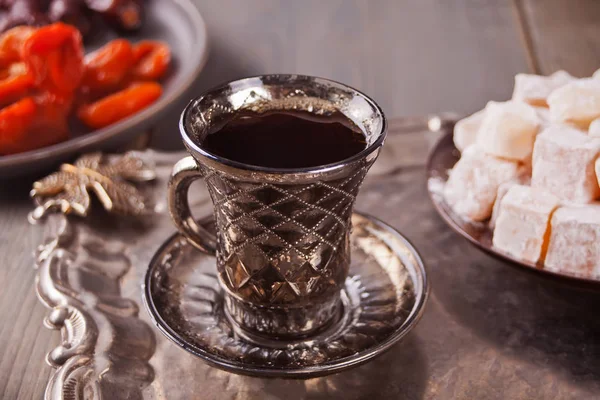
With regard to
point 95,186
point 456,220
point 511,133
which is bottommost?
point 95,186

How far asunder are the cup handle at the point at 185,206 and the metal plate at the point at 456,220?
34cm

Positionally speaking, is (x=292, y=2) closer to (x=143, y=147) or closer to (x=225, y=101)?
(x=143, y=147)

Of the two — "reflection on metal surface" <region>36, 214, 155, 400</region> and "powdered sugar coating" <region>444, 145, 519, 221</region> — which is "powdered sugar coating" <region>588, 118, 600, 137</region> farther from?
"reflection on metal surface" <region>36, 214, 155, 400</region>

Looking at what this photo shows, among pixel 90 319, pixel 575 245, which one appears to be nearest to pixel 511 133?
pixel 575 245

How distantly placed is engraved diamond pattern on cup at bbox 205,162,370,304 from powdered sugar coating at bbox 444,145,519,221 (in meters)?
0.26

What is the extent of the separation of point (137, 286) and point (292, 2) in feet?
4.38

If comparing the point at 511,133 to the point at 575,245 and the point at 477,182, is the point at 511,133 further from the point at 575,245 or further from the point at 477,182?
the point at 575,245

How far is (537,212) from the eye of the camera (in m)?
0.92

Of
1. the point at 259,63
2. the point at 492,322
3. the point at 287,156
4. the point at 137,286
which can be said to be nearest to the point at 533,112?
the point at 492,322

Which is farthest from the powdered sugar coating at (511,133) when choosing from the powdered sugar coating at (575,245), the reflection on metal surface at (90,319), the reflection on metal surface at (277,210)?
the reflection on metal surface at (90,319)

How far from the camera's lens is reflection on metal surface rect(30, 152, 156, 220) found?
112cm

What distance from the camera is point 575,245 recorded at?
0.89 metres

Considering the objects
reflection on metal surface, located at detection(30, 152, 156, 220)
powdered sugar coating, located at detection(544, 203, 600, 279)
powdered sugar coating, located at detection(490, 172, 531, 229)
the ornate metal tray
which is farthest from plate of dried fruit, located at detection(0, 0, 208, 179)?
powdered sugar coating, located at detection(544, 203, 600, 279)

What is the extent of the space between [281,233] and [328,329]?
16 cm
